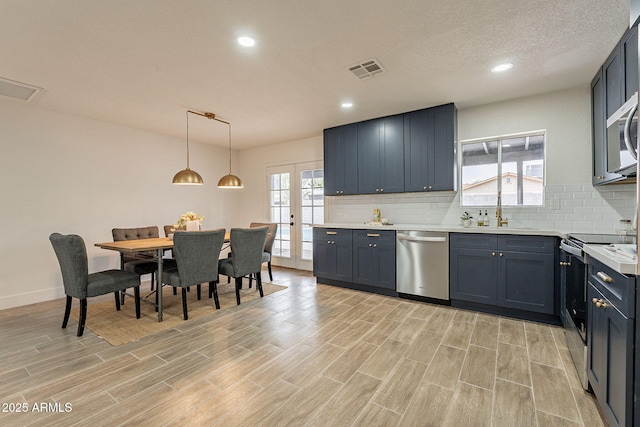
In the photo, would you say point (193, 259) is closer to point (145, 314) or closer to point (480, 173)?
point (145, 314)

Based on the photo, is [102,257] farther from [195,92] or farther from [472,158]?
[472,158]

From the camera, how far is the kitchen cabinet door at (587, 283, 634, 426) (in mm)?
1296

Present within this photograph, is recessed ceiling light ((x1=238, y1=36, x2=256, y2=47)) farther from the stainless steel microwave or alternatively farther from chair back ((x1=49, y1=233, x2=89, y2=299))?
the stainless steel microwave

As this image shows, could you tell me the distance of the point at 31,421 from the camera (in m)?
1.63

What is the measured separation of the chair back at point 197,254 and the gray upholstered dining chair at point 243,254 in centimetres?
24

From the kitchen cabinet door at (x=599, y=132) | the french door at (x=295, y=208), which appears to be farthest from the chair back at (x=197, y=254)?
the kitchen cabinet door at (x=599, y=132)

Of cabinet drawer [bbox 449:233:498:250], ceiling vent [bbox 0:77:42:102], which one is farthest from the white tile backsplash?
ceiling vent [bbox 0:77:42:102]

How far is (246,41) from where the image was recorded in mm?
2330

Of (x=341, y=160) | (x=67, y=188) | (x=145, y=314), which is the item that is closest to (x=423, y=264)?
(x=341, y=160)

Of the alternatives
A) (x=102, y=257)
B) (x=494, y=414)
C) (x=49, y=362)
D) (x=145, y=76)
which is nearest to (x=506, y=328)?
(x=494, y=414)

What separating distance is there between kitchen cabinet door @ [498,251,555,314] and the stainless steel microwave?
3.20 feet

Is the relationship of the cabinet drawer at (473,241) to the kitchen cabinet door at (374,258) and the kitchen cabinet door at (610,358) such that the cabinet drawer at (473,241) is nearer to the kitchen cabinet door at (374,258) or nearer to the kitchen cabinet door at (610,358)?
the kitchen cabinet door at (374,258)

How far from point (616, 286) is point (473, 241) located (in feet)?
6.28

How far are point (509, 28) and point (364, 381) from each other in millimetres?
2791
